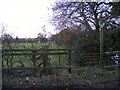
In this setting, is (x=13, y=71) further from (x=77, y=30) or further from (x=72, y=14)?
(x=72, y=14)

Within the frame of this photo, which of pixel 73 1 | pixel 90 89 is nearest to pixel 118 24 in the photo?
pixel 73 1

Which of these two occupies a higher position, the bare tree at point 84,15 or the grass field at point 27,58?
the bare tree at point 84,15

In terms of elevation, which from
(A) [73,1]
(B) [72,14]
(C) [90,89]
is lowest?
(C) [90,89]

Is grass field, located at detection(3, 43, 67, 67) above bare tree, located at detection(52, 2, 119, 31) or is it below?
below

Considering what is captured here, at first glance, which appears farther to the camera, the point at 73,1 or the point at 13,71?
the point at 73,1

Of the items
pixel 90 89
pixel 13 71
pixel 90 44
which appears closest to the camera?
pixel 90 89

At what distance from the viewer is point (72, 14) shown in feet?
32.1

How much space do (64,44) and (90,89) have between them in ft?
16.8

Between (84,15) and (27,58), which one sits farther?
(84,15)

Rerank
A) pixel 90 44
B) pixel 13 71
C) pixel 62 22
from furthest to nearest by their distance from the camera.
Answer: pixel 62 22
pixel 90 44
pixel 13 71

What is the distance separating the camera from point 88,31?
922 centimetres

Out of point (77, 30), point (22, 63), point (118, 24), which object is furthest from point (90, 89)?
point (118, 24)

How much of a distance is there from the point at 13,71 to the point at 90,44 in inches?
208

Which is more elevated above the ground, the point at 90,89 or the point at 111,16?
the point at 111,16
